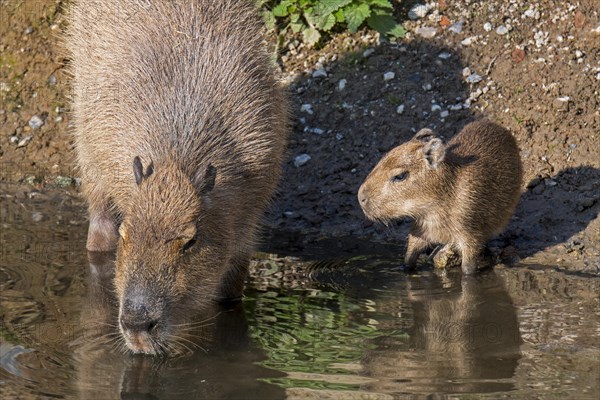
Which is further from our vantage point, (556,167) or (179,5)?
(556,167)

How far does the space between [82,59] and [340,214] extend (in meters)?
2.18

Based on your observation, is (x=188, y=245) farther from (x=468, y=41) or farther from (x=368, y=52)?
(x=468, y=41)

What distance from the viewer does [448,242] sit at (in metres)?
7.30

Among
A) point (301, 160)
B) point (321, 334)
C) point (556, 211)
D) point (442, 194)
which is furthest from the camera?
point (301, 160)

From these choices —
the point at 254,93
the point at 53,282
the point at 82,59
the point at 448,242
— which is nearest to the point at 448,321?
the point at 448,242

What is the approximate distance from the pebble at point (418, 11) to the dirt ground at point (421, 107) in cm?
4

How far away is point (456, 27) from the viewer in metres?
8.83

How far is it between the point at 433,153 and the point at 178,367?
8.40 ft

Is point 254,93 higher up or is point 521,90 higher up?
point 521,90

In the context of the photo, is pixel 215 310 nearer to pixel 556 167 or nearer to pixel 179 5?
pixel 179 5

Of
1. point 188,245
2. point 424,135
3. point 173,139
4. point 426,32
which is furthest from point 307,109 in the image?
point 188,245

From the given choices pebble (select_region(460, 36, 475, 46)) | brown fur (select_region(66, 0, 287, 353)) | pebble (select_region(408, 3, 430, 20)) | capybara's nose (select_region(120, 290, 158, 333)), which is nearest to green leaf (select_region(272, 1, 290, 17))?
pebble (select_region(408, 3, 430, 20))

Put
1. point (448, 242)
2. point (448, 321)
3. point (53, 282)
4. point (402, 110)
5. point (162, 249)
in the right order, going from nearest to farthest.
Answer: point (162, 249) → point (448, 321) → point (53, 282) → point (448, 242) → point (402, 110)

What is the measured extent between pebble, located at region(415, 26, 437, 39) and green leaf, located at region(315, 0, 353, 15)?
66 centimetres
